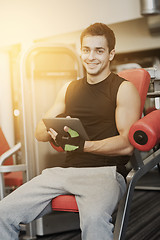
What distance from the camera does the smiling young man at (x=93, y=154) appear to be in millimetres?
1423

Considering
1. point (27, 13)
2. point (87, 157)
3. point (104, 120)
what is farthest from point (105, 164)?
point (27, 13)

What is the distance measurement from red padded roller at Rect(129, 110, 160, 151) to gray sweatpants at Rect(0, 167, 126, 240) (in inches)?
9.3

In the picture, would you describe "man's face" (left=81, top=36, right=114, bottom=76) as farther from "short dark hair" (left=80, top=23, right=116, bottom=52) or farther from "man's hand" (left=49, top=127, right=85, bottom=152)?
"man's hand" (left=49, top=127, right=85, bottom=152)

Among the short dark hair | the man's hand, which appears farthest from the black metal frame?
the short dark hair

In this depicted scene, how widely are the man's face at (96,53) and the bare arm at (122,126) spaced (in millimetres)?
176

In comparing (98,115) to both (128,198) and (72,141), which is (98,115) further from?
(128,198)

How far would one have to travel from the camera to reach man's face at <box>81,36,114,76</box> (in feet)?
5.12

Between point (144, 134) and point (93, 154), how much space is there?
13.5 inches

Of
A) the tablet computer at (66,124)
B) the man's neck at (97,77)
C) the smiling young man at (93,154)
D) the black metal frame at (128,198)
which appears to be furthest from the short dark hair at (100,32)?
the black metal frame at (128,198)

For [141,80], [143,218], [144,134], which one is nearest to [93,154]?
[144,134]

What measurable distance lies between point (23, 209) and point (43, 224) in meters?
0.92

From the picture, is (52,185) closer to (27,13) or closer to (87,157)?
(87,157)

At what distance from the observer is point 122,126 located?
149cm

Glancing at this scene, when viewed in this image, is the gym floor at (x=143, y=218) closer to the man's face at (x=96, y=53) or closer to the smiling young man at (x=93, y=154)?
the smiling young man at (x=93, y=154)
